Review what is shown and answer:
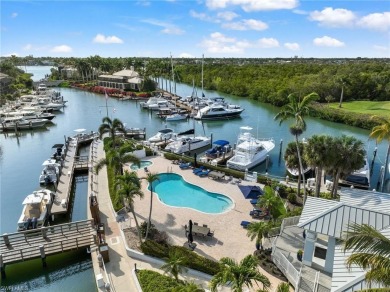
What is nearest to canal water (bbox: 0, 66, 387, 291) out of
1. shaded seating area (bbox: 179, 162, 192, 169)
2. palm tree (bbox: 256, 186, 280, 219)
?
shaded seating area (bbox: 179, 162, 192, 169)

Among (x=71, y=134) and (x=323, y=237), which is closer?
(x=323, y=237)

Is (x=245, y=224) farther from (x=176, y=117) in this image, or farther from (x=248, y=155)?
(x=176, y=117)

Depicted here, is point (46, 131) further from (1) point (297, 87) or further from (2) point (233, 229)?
(1) point (297, 87)

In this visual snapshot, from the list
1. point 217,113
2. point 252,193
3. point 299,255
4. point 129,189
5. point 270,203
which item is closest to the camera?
point 299,255

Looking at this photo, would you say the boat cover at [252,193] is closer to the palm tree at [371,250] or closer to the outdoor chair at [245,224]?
the outdoor chair at [245,224]

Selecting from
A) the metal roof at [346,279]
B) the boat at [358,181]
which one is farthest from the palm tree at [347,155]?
the metal roof at [346,279]

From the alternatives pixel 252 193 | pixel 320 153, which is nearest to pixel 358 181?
pixel 320 153
